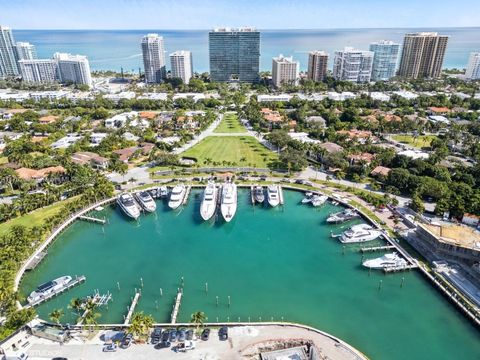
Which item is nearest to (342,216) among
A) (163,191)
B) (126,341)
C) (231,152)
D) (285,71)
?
(163,191)

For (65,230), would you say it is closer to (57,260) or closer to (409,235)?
(57,260)

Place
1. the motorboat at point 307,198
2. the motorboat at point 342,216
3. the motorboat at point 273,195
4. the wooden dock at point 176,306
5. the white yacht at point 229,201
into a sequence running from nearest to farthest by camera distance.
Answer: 1. the wooden dock at point 176,306
2. the motorboat at point 342,216
3. the white yacht at point 229,201
4. the motorboat at point 273,195
5. the motorboat at point 307,198

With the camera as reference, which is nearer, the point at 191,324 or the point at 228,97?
the point at 191,324

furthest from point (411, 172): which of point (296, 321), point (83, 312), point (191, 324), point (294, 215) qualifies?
point (83, 312)

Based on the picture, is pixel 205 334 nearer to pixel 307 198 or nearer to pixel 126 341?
pixel 126 341

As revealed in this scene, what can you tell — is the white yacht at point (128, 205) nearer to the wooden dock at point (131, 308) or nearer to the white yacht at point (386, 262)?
the wooden dock at point (131, 308)

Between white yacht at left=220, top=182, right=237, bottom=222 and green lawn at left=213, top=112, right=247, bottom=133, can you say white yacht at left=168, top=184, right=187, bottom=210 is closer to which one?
white yacht at left=220, top=182, right=237, bottom=222

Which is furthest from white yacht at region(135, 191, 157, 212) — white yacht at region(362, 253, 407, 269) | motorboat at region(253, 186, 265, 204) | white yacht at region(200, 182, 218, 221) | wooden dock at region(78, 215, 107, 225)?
white yacht at region(362, 253, 407, 269)

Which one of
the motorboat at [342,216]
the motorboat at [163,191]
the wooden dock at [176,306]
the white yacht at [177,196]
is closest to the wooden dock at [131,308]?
the wooden dock at [176,306]
